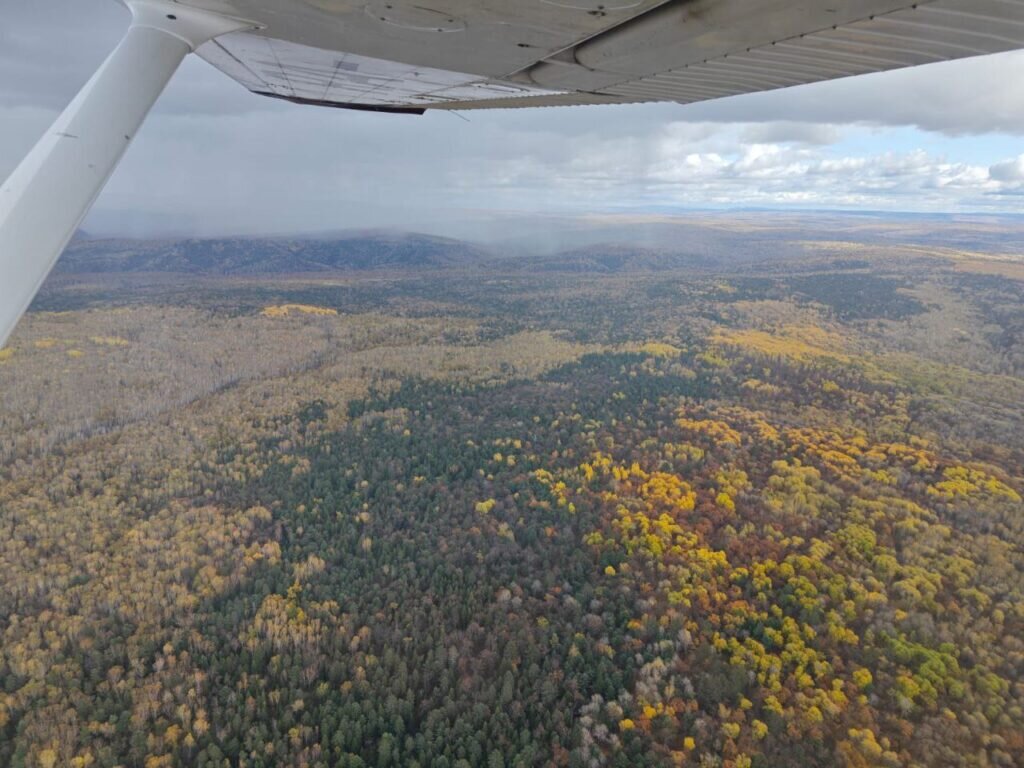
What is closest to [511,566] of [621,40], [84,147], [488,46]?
[488,46]

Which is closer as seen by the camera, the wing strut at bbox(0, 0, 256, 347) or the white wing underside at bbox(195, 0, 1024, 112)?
the wing strut at bbox(0, 0, 256, 347)

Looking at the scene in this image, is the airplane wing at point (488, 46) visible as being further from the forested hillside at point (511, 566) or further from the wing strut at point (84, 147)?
the forested hillside at point (511, 566)

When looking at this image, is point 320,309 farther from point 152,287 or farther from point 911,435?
point 911,435

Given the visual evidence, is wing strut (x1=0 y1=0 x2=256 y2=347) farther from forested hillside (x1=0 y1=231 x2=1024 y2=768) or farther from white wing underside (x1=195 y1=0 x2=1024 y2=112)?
forested hillside (x1=0 y1=231 x2=1024 y2=768)

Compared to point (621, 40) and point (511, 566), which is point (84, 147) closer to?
point (621, 40)

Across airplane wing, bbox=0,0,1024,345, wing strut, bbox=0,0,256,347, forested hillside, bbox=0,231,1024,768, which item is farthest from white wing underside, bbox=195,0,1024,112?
forested hillside, bbox=0,231,1024,768

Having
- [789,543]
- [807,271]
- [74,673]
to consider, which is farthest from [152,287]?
[807,271]

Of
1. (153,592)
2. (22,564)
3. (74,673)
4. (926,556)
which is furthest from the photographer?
(926,556)
